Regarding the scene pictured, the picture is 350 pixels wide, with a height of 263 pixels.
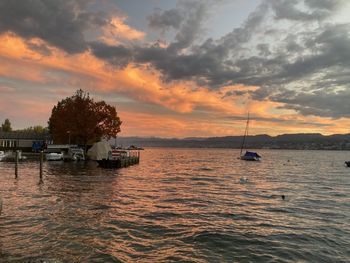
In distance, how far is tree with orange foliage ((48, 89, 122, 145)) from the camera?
8644cm

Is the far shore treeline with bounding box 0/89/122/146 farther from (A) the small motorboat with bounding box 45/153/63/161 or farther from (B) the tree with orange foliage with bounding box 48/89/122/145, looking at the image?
(A) the small motorboat with bounding box 45/153/63/161

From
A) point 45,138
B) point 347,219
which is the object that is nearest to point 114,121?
point 45,138

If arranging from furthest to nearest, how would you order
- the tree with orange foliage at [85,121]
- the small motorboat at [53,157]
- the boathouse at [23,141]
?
1. the boathouse at [23,141]
2. the tree with orange foliage at [85,121]
3. the small motorboat at [53,157]

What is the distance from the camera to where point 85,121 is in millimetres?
86562

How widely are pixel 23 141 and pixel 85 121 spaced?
45.5 meters

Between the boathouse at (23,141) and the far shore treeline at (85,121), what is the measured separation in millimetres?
27335

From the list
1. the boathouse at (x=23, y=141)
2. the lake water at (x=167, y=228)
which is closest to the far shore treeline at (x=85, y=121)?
the boathouse at (x=23, y=141)

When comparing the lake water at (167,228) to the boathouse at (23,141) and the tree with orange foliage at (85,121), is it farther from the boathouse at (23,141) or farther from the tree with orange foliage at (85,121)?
the boathouse at (23,141)

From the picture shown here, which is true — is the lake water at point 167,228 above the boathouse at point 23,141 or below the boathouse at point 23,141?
below

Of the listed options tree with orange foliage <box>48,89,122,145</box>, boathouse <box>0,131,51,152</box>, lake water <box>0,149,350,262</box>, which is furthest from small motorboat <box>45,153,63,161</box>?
lake water <box>0,149,350,262</box>

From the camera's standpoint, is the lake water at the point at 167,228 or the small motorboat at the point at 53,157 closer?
the lake water at the point at 167,228

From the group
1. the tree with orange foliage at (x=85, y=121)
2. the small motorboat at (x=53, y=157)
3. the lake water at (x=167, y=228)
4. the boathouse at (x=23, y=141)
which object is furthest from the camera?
the boathouse at (x=23, y=141)

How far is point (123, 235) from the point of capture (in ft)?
56.5

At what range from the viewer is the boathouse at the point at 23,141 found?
4523 inches
